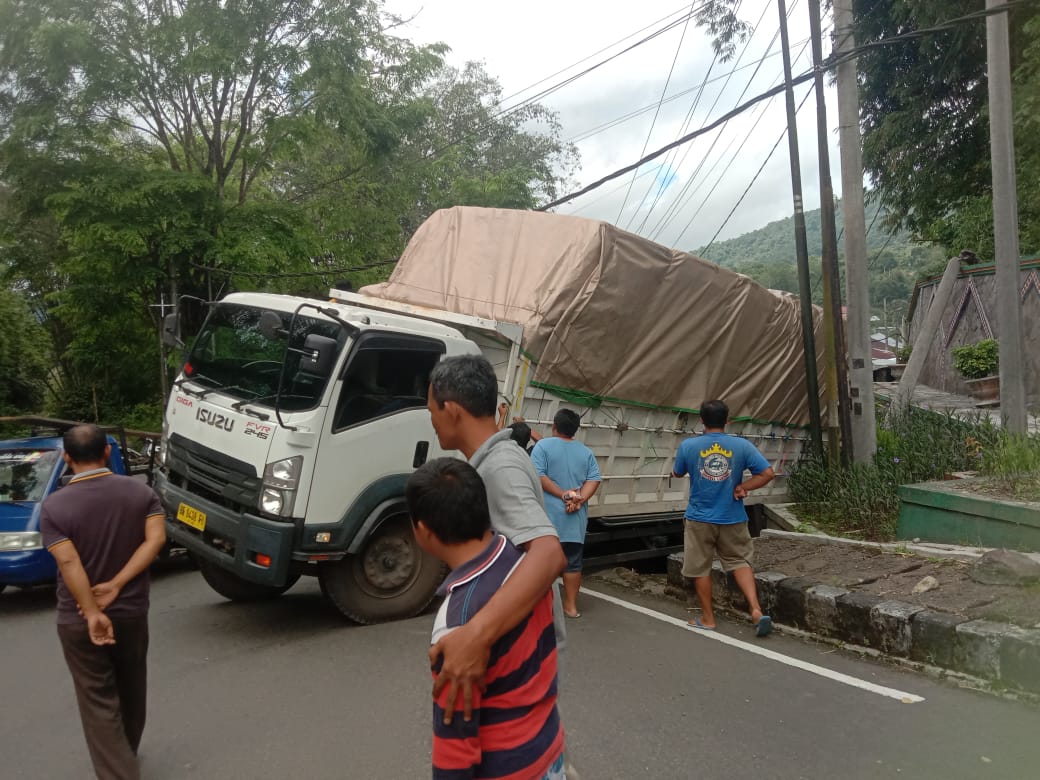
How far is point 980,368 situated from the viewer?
51.9ft

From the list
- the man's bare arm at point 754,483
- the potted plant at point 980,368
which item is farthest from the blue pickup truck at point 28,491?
the potted plant at point 980,368

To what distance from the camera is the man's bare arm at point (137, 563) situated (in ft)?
11.2

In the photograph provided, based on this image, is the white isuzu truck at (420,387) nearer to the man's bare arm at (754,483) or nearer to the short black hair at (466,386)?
the man's bare arm at (754,483)

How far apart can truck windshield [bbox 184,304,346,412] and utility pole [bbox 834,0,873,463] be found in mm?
6129

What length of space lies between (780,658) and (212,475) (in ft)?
13.3

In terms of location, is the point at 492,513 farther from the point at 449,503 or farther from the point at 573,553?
the point at 573,553

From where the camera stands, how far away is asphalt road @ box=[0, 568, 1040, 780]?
3.76m

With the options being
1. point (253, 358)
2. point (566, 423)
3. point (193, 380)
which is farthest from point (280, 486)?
point (566, 423)

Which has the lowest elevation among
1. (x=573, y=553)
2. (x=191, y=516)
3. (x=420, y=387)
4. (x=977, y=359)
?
(x=573, y=553)

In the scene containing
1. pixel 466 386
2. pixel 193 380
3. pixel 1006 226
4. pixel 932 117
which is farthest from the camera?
pixel 932 117

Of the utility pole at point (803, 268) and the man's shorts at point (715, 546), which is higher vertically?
the utility pole at point (803, 268)

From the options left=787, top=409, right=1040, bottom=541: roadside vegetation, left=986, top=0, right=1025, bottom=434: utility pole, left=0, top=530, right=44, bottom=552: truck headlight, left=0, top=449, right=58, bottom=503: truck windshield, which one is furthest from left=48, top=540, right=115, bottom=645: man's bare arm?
left=986, top=0, right=1025, bottom=434: utility pole

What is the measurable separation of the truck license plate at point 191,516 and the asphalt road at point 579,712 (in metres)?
0.84

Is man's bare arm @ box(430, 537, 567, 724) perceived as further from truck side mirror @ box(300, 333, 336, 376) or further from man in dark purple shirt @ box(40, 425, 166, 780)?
truck side mirror @ box(300, 333, 336, 376)
